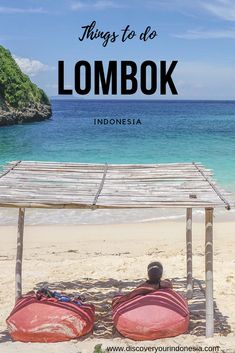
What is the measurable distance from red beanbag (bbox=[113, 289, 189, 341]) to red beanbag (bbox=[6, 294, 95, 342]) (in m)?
0.51

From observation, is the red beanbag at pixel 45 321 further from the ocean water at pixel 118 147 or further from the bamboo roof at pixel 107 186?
the ocean water at pixel 118 147

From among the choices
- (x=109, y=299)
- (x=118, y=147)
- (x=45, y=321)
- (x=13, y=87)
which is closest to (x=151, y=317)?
(x=45, y=321)

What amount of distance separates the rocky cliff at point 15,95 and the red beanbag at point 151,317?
145 ft

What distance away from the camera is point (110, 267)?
10.3 m

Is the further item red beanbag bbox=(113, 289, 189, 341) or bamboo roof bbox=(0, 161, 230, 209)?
A: red beanbag bbox=(113, 289, 189, 341)

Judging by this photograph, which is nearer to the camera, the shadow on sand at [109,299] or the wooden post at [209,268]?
the wooden post at [209,268]

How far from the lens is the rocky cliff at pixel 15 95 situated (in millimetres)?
50219

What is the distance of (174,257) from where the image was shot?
1091 cm

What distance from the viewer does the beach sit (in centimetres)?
674

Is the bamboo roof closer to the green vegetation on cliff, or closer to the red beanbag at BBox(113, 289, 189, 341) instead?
the red beanbag at BBox(113, 289, 189, 341)

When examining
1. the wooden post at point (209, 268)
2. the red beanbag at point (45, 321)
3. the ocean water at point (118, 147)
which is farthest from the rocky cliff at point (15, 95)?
the wooden post at point (209, 268)

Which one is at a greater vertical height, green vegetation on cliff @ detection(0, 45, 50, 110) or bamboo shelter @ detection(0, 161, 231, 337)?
green vegetation on cliff @ detection(0, 45, 50, 110)

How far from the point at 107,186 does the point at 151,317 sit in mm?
1568

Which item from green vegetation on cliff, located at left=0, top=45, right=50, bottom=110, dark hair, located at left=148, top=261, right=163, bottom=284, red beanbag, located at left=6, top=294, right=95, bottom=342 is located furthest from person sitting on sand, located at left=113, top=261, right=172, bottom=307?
green vegetation on cliff, located at left=0, top=45, right=50, bottom=110
